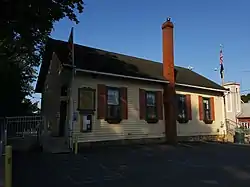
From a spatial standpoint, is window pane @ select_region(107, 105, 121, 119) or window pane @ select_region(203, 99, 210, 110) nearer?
window pane @ select_region(107, 105, 121, 119)

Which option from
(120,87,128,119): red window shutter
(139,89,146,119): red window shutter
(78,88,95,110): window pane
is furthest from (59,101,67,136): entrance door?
(139,89,146,119): red window shutter

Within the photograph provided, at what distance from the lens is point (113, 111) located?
18750 mm

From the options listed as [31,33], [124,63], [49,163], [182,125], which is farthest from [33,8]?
[182,125]

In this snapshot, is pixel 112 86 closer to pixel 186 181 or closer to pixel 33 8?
pixel 33 8

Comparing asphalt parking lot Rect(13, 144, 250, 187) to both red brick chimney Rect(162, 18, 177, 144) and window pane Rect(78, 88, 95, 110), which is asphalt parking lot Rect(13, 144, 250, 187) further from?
red brick chimney Rect(162, 18, 177, 144)

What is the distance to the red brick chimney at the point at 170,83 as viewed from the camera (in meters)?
21.1

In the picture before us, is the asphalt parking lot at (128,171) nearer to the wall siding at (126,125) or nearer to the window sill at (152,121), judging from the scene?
the wall siding at (126,125)

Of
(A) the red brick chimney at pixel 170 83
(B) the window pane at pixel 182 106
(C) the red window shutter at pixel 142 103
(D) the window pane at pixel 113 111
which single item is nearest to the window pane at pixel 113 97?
(D) the window pane at pixel 113 111

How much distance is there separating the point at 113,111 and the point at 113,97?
806 millimetres

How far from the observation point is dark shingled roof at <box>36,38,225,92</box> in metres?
18.6

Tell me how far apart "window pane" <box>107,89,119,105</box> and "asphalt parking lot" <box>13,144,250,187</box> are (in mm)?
4822

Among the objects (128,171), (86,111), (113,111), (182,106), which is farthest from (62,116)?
(128,171)

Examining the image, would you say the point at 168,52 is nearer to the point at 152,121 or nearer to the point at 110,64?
the point at 110,64

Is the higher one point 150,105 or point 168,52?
point 168,52
